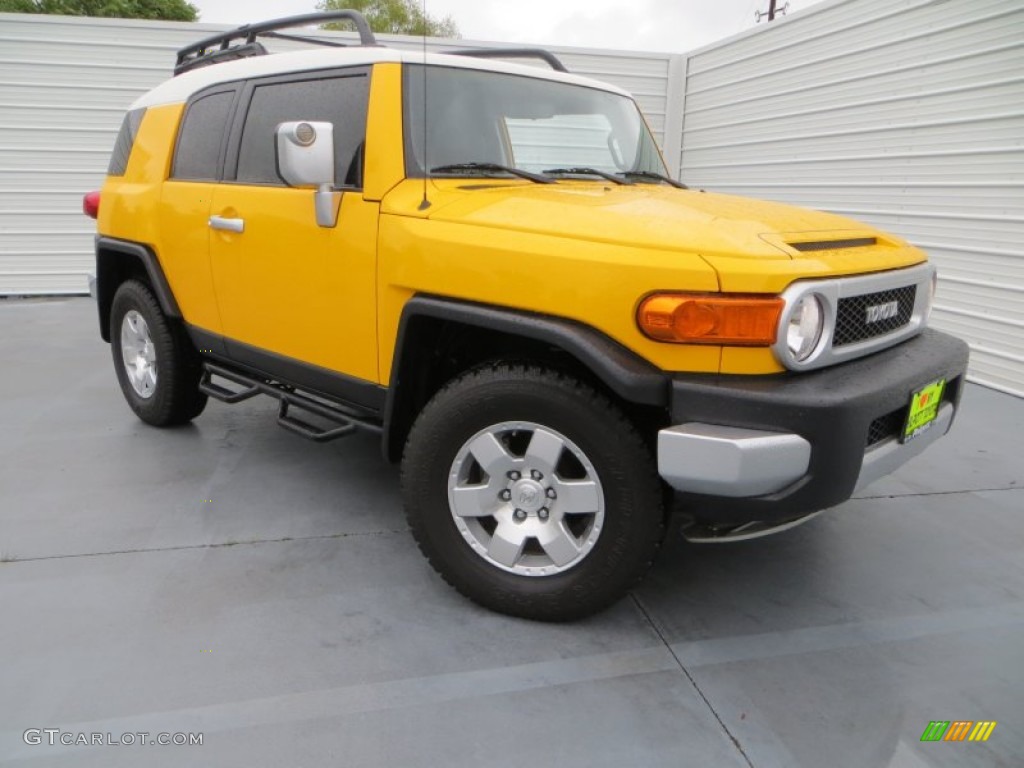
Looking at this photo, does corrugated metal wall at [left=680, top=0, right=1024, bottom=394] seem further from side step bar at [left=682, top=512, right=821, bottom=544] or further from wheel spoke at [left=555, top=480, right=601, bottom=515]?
wheel spoke at [left=555, top=480, right=601, bottom=515]

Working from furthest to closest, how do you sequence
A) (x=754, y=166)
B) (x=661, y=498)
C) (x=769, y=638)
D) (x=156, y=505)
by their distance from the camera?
(x=754, y=166), (x=156, y=505), (x=769, y=638), (x=661, y=498)

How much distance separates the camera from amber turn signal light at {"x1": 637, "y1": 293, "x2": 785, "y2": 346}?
78.6 inches

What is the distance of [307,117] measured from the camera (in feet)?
10.1

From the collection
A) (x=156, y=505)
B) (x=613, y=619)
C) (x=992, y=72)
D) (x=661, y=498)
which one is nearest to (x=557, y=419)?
(x=661, y=498)

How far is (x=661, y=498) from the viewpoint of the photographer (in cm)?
221

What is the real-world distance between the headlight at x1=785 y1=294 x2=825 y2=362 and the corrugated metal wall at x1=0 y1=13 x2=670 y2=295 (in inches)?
→ 319

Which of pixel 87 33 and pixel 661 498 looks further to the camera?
pixel 87 33

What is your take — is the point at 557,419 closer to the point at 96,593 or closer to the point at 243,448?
the point at 96,593

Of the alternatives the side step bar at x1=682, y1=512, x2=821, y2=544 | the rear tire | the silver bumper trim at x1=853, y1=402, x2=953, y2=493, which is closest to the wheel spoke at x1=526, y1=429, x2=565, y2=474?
the side step bar at x1=682, y1=512, x2=821, y2=544

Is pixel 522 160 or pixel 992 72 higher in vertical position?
pixel 992 72

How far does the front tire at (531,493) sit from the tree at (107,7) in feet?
95.3

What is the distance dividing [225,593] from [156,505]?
95 centimetres

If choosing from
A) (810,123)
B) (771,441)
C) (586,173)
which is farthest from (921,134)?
(771,441)

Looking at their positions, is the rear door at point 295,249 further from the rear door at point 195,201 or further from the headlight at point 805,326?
the headlight at point 805,326
